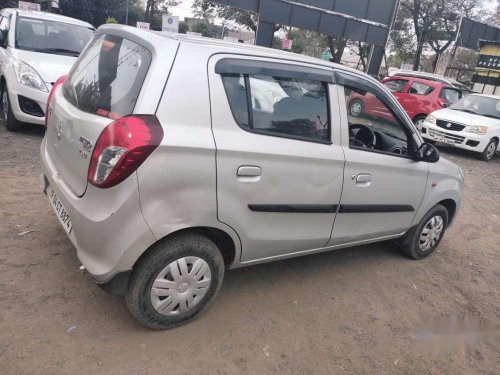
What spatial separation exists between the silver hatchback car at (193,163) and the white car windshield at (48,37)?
417 cm

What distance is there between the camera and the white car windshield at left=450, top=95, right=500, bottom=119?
10945 millimetres

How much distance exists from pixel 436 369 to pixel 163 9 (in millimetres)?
46786

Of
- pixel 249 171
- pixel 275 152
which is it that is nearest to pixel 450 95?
pixel 275 152

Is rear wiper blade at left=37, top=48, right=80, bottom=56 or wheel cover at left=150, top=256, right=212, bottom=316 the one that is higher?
rear wiper blade at left=37, top=48, right=80, bottom=56

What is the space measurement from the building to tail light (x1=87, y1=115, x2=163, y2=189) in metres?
24.9

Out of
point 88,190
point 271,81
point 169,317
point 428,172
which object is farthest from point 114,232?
point 428,172

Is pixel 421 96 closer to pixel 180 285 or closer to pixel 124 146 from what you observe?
pixel 180 285

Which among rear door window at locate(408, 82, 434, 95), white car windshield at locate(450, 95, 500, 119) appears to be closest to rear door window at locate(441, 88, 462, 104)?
rear door window at locate(408, 82, 434, 95)

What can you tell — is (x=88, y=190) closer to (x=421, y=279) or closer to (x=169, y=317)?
(x=169, y=317)

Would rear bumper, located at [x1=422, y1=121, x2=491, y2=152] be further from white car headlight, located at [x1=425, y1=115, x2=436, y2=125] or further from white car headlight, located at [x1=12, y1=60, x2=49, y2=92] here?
white car headlight, located at [x1=12, y1=60, x2=49, y2=92]

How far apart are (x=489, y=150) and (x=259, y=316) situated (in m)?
9.59

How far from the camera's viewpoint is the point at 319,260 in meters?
4.04

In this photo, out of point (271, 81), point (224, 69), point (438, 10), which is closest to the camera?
point (224, 69)

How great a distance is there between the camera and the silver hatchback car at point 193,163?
7.70ft
